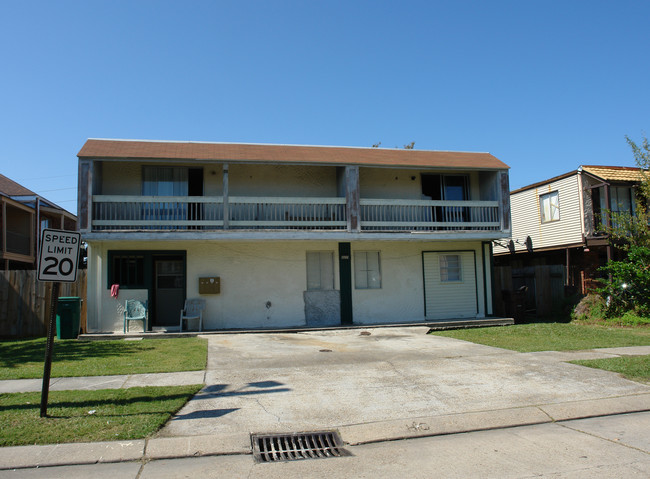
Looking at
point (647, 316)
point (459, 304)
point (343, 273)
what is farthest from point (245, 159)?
point (647, 316)

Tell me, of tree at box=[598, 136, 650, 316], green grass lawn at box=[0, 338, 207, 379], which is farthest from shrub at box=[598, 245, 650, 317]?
green grass lawn at box=[0, 338, 207, 379]

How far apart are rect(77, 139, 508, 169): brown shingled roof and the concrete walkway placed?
6441mm

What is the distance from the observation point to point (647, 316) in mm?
15750

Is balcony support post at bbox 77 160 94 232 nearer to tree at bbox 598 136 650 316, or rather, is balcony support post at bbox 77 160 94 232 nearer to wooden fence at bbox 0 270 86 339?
wooden fence at bbox 0 270 86 339

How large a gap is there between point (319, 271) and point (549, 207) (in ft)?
36.8

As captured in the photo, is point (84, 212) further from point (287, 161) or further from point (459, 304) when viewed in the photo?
point (459, 304)

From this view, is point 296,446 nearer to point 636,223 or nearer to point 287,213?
point 287,213

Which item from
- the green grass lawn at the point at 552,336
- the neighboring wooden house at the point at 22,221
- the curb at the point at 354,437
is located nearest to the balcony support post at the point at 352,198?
the green grass lawn at the point at 552,336

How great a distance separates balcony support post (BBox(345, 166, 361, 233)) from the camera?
15.1m

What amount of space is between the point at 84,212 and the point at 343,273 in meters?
7.64

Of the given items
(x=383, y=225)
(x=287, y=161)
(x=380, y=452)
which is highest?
(x=287, y=161)

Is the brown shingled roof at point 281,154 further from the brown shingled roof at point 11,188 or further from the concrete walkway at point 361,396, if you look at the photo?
the brown shingled roof at point 11,188

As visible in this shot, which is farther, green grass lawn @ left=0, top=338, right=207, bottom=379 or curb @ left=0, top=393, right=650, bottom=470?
green grass lawn @ left=0, top=338, right=207, bottom=379

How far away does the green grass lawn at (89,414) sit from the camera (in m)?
5.23
